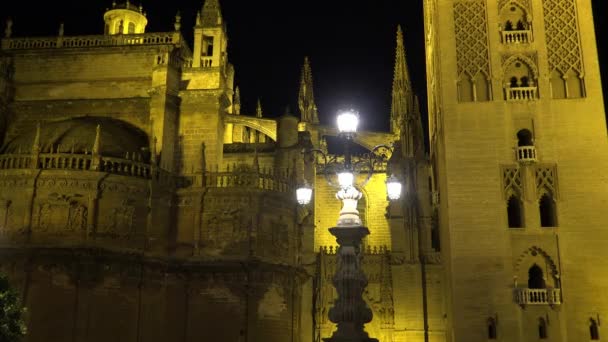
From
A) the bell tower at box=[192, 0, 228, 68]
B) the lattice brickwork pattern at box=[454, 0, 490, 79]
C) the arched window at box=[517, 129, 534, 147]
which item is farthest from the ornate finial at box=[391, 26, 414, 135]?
the arched window at box=[517, 129, 534, 147]

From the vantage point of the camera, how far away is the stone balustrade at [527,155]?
2431 cm

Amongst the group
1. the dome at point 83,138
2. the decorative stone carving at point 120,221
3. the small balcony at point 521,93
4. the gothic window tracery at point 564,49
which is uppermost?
the gothic window tracery at point 564,49

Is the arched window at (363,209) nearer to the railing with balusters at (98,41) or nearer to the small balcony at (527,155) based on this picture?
the railing with balusters at (98,41)

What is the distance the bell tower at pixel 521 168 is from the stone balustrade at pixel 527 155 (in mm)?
42

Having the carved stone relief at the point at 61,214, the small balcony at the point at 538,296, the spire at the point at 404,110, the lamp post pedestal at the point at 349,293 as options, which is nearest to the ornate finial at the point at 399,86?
the spire at the point at 404,110

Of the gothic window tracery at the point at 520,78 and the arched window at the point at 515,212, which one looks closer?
the arched window at the point at 515,212

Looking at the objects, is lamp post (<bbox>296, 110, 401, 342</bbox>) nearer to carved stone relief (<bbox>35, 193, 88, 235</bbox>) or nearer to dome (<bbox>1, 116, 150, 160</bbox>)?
carved stone relief (<bbox>35, 193, 88, 235</bbox>)

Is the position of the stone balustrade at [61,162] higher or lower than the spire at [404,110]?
lower

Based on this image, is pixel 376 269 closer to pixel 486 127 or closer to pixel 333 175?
pixel 333 175

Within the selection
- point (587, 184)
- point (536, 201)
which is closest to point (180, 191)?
point (536, 201)

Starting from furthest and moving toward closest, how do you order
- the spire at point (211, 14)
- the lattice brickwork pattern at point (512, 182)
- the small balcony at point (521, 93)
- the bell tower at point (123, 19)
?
1. the bell tower at point (123, 19)
2. the spire at point (211, 14)
3. the small balcony at point (521, 93)
4. the lattice brickwork pattern at point (512, 182)

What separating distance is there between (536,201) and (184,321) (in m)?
14.3

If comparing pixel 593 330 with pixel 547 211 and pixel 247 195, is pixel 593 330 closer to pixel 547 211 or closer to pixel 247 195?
pixel 547 211

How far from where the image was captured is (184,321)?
86.3 feet
